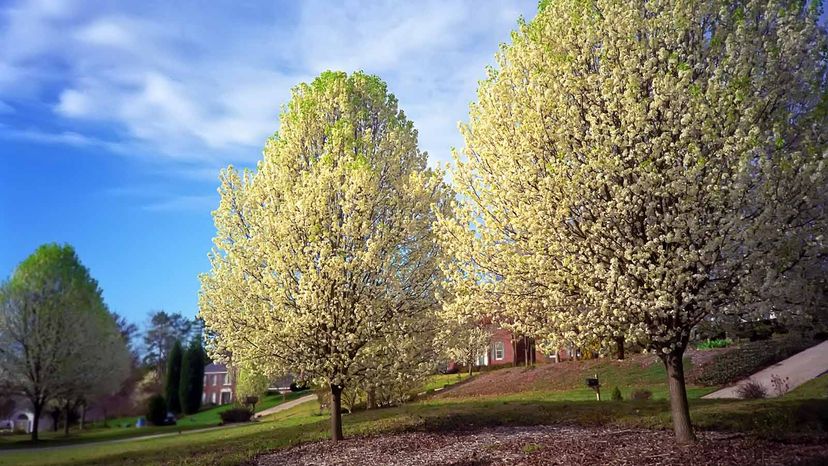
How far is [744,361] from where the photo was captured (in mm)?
32156

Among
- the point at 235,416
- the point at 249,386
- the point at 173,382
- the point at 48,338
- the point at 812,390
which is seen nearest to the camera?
the point at 812,390

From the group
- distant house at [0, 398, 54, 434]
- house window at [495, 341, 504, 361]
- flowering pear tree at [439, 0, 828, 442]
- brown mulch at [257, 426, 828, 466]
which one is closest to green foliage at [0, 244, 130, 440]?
distant house at [0, 398, 54, 434]

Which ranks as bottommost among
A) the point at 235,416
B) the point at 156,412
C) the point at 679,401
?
the point at 235,416

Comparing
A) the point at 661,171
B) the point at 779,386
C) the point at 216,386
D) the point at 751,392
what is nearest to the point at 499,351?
the point at 779,386

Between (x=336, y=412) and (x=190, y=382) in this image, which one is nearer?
(x=336, y=412)

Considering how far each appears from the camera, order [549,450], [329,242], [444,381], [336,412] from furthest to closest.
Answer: [444,381] → [336,412] → [329,242] → [549,450]

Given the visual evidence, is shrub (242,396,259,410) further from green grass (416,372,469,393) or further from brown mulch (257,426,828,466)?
brown mulch (257,426,828,466)

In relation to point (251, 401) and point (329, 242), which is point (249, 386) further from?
point (329, 242)

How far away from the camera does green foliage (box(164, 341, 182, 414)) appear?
72.6 metres

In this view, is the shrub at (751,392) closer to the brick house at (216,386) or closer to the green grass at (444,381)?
the green grass at (444,381)

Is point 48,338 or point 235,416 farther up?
point 48,338

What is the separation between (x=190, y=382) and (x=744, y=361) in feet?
206

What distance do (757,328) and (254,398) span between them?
45.2 m

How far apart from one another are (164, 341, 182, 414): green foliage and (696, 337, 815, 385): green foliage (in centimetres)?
6236
